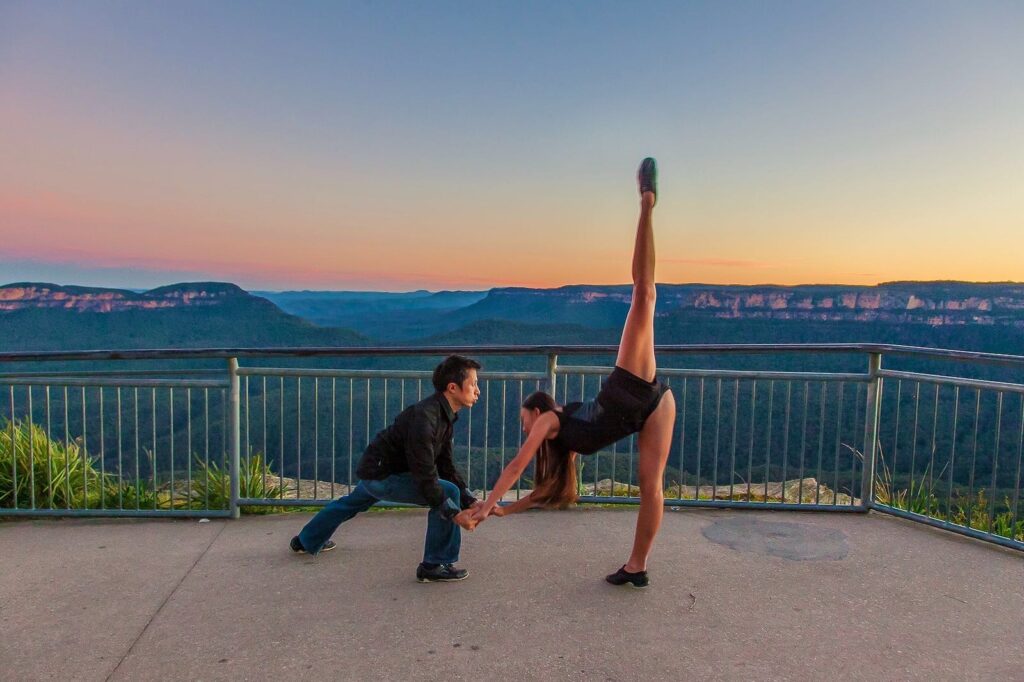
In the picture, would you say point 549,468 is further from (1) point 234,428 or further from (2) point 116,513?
(2) point 116,513

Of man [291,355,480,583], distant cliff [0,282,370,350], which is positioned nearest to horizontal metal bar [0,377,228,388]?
man [291,355,480,583]

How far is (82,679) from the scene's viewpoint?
3.07 metres

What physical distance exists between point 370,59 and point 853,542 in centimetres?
1720

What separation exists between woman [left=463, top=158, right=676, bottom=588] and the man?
330 mm

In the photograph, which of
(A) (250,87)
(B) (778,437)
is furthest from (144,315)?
(B) (778,437)

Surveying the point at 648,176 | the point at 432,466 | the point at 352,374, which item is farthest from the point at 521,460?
the point at 352,374

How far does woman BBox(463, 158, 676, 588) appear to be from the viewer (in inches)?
149

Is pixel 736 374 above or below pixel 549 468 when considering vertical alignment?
above

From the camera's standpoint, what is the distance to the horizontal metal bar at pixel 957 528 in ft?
15.9

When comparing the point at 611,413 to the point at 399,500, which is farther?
the point at 399,500

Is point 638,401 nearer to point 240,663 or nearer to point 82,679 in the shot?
point 240,663

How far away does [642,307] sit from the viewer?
12.4 ft

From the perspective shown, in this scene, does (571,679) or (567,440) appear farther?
(567,440)

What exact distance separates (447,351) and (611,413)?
6.36ft
